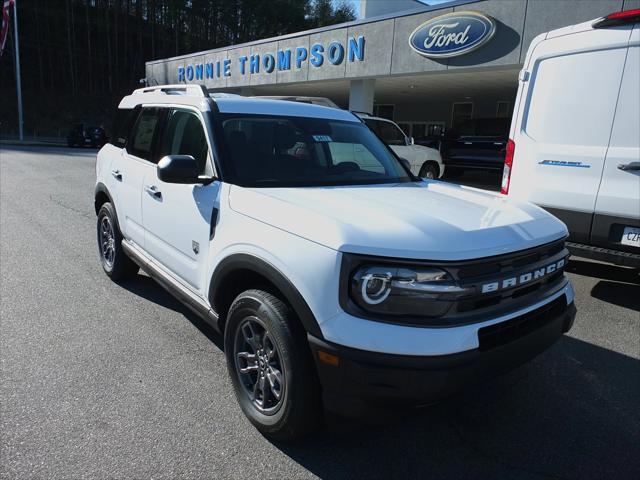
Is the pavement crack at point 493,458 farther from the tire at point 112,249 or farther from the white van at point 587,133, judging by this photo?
the tire at point 112,249

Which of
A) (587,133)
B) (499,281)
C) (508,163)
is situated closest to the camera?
(499,281)

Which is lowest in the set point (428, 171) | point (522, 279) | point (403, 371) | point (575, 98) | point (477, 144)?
point (403, 371)

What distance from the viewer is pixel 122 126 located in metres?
4.90

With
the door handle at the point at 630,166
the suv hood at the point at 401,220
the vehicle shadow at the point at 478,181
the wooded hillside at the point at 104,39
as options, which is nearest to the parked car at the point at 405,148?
the vehicle shadow at the point at 478,181

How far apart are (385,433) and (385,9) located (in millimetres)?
27235

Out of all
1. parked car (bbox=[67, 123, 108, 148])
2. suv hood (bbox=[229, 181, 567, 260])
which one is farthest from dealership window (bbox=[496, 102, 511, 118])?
parked car (bbox=[67, 123, 108, 148])

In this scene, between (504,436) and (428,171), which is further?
(428,171)

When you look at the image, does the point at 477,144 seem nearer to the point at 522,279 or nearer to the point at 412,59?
the point at 412,59

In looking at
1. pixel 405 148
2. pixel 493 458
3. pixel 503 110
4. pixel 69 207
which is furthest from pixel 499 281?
pixel 503 110

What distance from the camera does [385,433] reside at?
2.63m

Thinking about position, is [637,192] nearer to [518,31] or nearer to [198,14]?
[518,31]

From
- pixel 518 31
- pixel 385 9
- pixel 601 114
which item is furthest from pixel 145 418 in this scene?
pixel 385 9

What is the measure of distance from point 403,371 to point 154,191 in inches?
101

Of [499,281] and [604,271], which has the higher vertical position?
[499,281]
